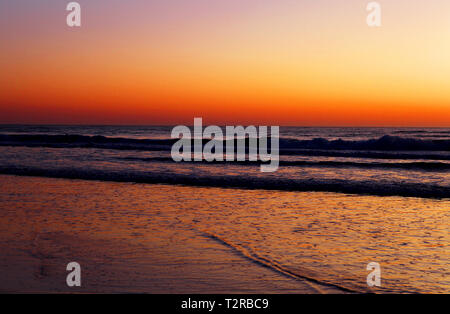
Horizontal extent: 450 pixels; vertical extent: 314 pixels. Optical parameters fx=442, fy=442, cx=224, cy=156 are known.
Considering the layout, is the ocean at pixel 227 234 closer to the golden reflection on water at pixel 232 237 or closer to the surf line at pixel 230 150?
the golden reflection on water at pixel 232 237

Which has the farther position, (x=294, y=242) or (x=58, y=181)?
(x=58, y=181)

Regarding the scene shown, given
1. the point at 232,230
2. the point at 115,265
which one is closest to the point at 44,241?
the point at 115,265

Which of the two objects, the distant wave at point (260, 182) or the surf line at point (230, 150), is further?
the surf line at point (230, 150)

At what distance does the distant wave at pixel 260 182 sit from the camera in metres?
12.3

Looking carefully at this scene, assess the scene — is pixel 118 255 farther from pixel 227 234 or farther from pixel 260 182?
pixel 260 182

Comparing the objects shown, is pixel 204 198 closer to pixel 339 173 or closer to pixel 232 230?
pixel 232 230

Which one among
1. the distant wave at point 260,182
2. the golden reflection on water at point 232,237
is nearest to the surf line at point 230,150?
the distant wave at point 260,182

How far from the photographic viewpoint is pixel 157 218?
7977mm

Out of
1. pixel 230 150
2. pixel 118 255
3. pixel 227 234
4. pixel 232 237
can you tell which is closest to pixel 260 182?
pixel 227 234

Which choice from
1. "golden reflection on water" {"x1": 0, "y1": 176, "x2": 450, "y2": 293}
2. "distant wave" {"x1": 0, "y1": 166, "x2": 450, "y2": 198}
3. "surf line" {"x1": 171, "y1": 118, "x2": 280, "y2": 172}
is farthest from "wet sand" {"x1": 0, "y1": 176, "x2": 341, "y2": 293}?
"surf line" {"x1": 171, "y1": 118, "x2": 280, "y2": 172}

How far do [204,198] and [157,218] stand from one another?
2674 millimetres

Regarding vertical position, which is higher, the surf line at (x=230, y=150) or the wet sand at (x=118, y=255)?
the surf line at (x=230, y=150)

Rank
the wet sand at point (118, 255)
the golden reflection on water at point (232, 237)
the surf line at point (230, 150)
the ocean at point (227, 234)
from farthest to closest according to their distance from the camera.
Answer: the surf line at point (230, 150) → the golden reflection on water at point (232, 237) → the ocean at point (227, 234) → the wet sand at point (118, 255)
